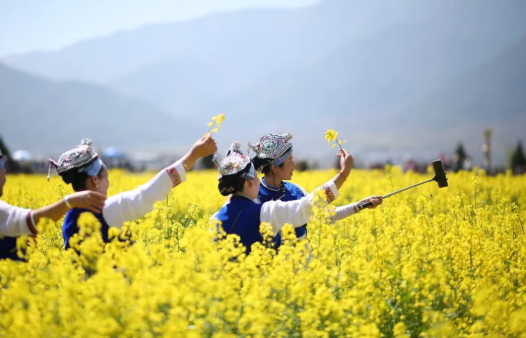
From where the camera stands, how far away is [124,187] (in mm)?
12883

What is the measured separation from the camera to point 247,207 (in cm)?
441

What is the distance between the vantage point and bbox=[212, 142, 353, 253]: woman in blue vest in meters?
4.35

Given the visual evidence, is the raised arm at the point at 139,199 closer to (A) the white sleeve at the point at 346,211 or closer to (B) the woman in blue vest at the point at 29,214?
(B) the woman in blue vest at the point at 29,214

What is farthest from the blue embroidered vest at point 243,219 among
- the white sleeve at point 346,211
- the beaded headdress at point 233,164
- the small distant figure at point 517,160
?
the small distant figure at point 517,160

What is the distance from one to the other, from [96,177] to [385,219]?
9.32 ft

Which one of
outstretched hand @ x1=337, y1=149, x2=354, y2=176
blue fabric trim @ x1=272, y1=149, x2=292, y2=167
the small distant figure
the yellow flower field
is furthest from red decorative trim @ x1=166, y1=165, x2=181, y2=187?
the small distant figure

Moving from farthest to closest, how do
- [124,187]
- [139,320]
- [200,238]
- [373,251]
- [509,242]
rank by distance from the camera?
[124,187] → [509,242] → [373,251] → [200,238] → [139,320]

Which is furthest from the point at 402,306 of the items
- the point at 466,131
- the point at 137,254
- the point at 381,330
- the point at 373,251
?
the point at 466,131

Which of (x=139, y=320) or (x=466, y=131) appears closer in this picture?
(x=139, y=320)

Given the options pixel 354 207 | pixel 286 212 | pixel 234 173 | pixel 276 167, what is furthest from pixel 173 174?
pixel 354 207

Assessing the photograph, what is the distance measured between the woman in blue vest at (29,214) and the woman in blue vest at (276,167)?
1.51 meters

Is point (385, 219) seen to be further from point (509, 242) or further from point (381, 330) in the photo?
point (381, 330)

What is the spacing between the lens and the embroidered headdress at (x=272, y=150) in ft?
16.7

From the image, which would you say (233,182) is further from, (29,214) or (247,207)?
(29,214)
